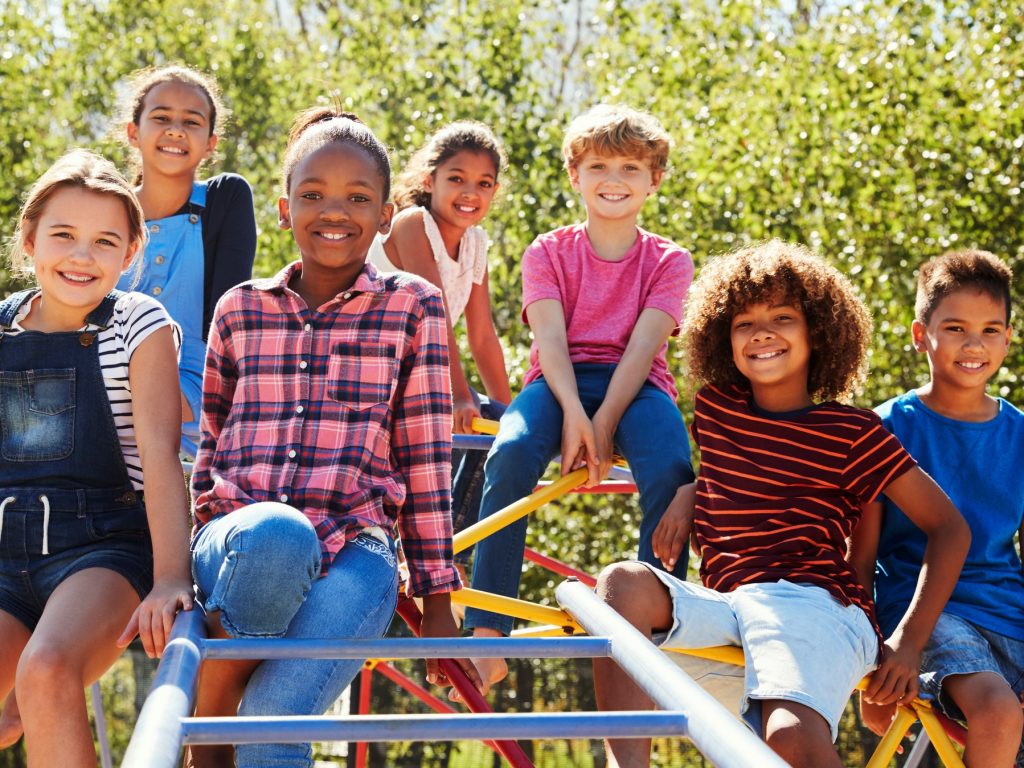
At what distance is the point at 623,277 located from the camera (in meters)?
3.09

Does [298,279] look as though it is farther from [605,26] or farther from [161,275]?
[605,26]

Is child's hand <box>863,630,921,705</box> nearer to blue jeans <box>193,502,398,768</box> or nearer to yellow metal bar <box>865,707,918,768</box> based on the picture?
yellow metal bar <box>865,707,918,768</box>

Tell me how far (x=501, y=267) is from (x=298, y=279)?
13.1 ft

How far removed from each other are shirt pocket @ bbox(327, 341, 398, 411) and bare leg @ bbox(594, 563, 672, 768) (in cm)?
49

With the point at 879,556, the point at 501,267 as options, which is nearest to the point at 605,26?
the point at 501,267

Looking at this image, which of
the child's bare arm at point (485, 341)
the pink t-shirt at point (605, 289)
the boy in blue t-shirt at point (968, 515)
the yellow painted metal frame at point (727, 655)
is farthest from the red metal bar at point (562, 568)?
the boy in blue t-shirt at point (968, 515)

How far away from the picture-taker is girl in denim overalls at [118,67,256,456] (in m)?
3.17

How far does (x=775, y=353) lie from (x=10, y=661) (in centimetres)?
144

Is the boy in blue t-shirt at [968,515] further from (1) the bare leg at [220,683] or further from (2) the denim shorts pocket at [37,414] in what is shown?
(2) the denim shorts pocket at [37,414]

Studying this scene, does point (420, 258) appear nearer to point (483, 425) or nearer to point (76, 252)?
point (483, 425)

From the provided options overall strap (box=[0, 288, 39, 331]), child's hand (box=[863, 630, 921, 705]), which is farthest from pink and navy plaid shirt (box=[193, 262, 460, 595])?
child's hand (box=[863, 630, 921, 705])

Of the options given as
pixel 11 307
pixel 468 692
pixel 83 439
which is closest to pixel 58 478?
pixel 83 439

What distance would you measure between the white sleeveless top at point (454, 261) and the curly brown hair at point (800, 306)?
3.26 ft

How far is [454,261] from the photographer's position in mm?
3596
